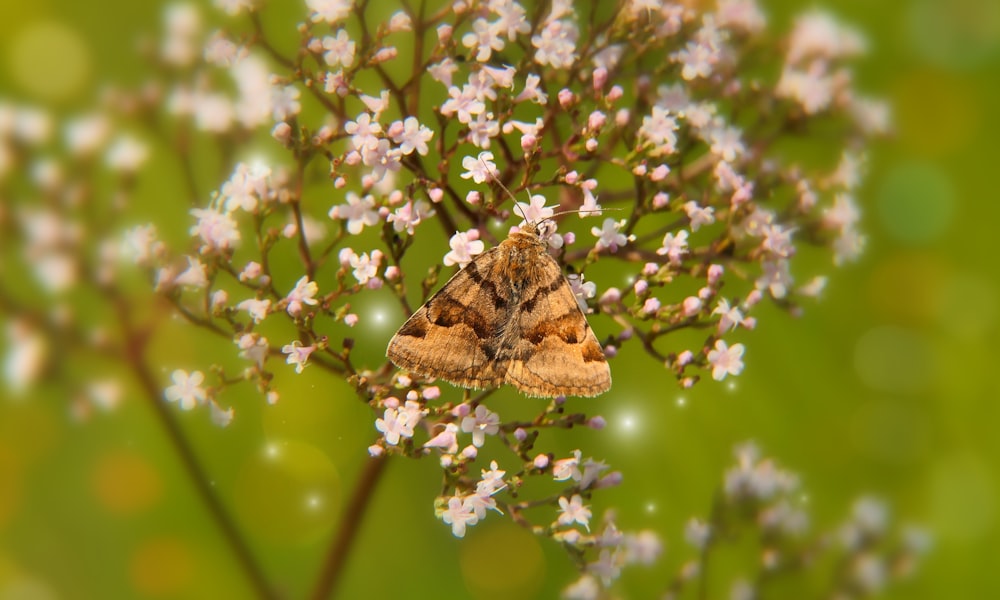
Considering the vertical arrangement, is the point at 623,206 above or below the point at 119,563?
above

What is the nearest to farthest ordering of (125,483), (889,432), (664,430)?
(125,483)
(664,430)
(889,432)

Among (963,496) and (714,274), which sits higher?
(963,496)

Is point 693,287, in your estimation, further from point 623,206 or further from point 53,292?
point 53,292

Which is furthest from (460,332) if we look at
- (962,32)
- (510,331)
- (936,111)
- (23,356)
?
Answer: (962,32)

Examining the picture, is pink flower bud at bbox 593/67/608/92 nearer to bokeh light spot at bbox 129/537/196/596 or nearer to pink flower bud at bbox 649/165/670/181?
pink flower bud at bbox 649/165/670/181

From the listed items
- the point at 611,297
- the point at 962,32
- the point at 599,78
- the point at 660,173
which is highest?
the point at 962,32

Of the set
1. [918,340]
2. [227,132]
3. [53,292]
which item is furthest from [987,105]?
[53,292]

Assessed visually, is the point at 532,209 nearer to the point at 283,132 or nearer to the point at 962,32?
the point at 283,132

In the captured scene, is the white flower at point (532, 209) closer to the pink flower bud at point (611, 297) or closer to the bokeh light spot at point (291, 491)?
the pink flower bud at point (611, 297)
